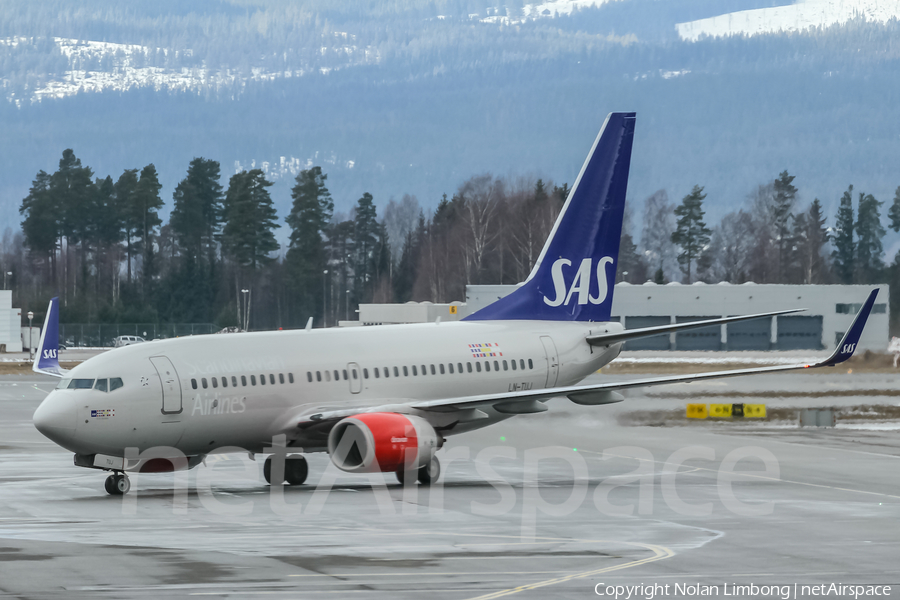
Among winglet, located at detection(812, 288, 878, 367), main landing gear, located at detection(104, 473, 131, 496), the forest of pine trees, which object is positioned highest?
Result: the forest of pine trees

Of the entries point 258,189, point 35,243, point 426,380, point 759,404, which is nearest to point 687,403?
point 759,404

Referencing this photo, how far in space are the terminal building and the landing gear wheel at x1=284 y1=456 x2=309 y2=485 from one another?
79.3 metres

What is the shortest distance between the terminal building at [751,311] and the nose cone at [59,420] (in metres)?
82.7

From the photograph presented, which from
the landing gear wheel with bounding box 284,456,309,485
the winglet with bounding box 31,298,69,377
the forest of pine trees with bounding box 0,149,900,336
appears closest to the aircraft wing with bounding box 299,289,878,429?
the landing gear wheel with bounding box 284,456,309,485

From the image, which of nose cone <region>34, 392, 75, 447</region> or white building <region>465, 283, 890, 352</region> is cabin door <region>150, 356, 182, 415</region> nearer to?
nose cone <region>34, 392, 75, 447</region>

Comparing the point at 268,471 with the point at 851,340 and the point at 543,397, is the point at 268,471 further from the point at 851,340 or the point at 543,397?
the point at 851,340

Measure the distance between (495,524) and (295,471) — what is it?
7.91 metres

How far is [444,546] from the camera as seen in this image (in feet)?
62.8

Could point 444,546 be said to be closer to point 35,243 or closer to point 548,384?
point 548,384

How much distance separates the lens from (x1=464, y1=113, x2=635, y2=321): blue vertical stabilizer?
33.7m

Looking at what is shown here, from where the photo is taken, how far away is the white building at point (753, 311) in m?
109

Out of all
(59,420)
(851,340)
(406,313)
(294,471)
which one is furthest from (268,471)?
(406,313)

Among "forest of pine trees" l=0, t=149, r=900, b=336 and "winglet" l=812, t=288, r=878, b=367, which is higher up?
"forest of pine trees" l=0, t=149, r=900, b=336

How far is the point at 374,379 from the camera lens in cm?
2908
